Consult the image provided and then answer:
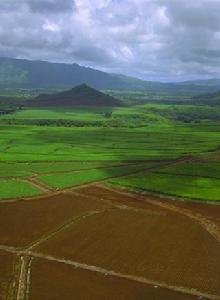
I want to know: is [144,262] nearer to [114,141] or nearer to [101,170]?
[101,170]

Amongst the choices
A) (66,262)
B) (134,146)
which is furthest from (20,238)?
(134,146)

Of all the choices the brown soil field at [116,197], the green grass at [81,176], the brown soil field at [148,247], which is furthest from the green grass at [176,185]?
the brown soil field at [148,247]

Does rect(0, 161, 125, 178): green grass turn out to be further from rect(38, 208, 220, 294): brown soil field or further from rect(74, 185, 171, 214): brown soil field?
rect(38, 208, 220, 294): brown soil field

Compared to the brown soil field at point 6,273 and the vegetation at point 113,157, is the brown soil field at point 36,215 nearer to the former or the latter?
the brown soil field at point 6,273

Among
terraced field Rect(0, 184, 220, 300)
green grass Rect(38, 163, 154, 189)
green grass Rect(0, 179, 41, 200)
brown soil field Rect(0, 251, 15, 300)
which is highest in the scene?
green grass Rect(38, 163, 154, 189)

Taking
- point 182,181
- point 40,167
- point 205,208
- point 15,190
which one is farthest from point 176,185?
point 40,167

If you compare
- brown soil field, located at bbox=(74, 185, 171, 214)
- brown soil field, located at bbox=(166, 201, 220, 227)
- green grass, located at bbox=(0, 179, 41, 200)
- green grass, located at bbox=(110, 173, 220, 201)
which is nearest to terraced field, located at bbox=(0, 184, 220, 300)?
brown soil field, located at bbox=(74, 185, 171, 214)

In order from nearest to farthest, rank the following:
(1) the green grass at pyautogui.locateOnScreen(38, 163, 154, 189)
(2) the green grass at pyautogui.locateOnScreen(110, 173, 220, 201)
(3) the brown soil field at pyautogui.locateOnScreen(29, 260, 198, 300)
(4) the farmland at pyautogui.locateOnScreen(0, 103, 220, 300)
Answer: (3) the brown soil field at pyautogui.locateOnScreen(29, 260, 198, 300) → (4) the farmland at pyautogui.locateOnScreen(0, 103, 220, 300) → (2) the green grass at pyautogui.locateOnScreen(110, 173, 220, 201) → (1) the green grass at pyautogui.locateOnScreen(38, 163, 154, 189)
